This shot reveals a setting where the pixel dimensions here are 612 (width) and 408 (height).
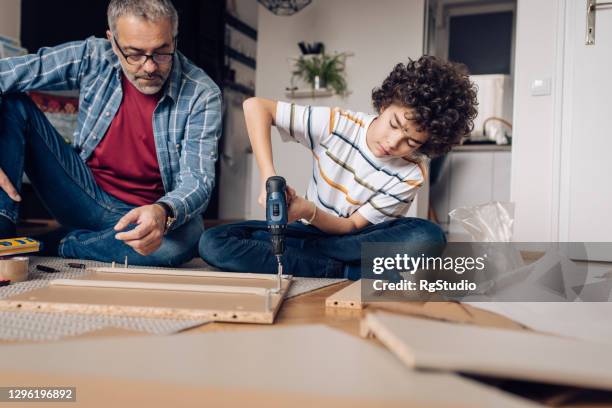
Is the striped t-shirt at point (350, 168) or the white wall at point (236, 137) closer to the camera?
the striped t-shirt at point (350, 168)

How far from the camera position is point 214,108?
172 centimetres

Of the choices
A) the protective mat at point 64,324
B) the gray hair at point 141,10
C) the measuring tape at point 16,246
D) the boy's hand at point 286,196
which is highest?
the gray hair at point 141,10

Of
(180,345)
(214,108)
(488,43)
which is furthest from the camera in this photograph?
(488,43)

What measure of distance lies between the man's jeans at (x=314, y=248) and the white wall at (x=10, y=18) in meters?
2.80

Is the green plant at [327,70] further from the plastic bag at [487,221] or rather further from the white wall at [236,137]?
the plastic bag at [487,221]

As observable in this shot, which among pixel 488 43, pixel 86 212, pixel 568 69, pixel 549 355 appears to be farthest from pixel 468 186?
pixel 549 355

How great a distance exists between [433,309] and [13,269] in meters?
1.01

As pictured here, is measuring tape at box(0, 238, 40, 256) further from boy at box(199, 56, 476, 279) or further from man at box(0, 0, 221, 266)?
boy at box(199, 56, 476, 279)

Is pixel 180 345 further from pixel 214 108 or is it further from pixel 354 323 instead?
pixel 214 108

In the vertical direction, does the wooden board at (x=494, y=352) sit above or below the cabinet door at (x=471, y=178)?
below

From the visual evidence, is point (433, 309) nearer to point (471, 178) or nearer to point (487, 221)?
point (487, 221)

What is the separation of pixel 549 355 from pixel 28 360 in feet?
2.24

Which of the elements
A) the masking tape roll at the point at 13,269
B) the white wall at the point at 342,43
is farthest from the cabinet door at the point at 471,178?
the masking tape roll at the point at 13,269

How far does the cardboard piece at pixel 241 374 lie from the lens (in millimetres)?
576
